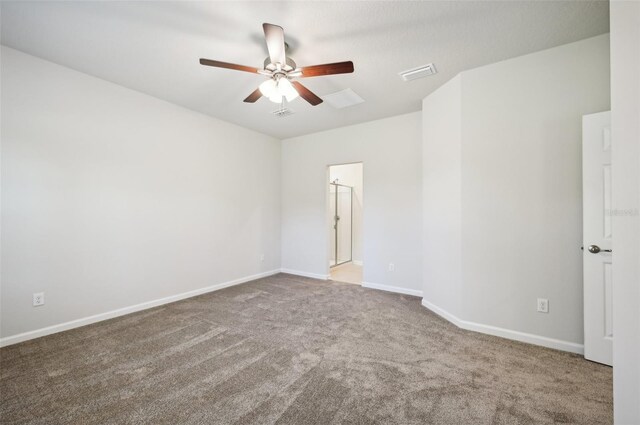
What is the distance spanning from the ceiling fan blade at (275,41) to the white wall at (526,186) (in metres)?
1.95

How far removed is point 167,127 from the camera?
341 centimetres

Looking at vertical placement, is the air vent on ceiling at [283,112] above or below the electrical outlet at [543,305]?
above

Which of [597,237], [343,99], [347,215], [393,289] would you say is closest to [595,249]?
[597,237]

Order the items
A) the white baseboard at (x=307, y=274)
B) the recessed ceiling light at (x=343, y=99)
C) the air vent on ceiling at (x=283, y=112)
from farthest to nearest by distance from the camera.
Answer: the white baseboard at (x=307, y=274), the air vent on ceiling at (x=283, y=112), the recessed ceiling light at (x=343, y=99)

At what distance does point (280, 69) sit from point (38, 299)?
10.2 feet

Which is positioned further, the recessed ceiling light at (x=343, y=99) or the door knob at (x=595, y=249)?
the recessed ceiling light at (x=343, y=99)

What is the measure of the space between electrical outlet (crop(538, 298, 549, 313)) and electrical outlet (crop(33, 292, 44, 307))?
469cm

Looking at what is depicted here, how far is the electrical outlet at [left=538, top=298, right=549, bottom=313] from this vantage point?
231 cm

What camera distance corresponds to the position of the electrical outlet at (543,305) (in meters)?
2.31

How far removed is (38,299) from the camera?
8.00 feet

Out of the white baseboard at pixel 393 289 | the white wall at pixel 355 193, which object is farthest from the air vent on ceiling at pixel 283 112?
the white baseboard at pixel 393 289

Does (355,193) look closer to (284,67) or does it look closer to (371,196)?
(371,196)

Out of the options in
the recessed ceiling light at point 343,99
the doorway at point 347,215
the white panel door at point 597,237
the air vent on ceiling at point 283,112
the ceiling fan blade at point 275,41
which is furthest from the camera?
the doorway at point 347,215

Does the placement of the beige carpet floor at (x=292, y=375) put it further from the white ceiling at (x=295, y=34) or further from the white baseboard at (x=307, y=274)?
the white ceiling at (x=295, y=34)
